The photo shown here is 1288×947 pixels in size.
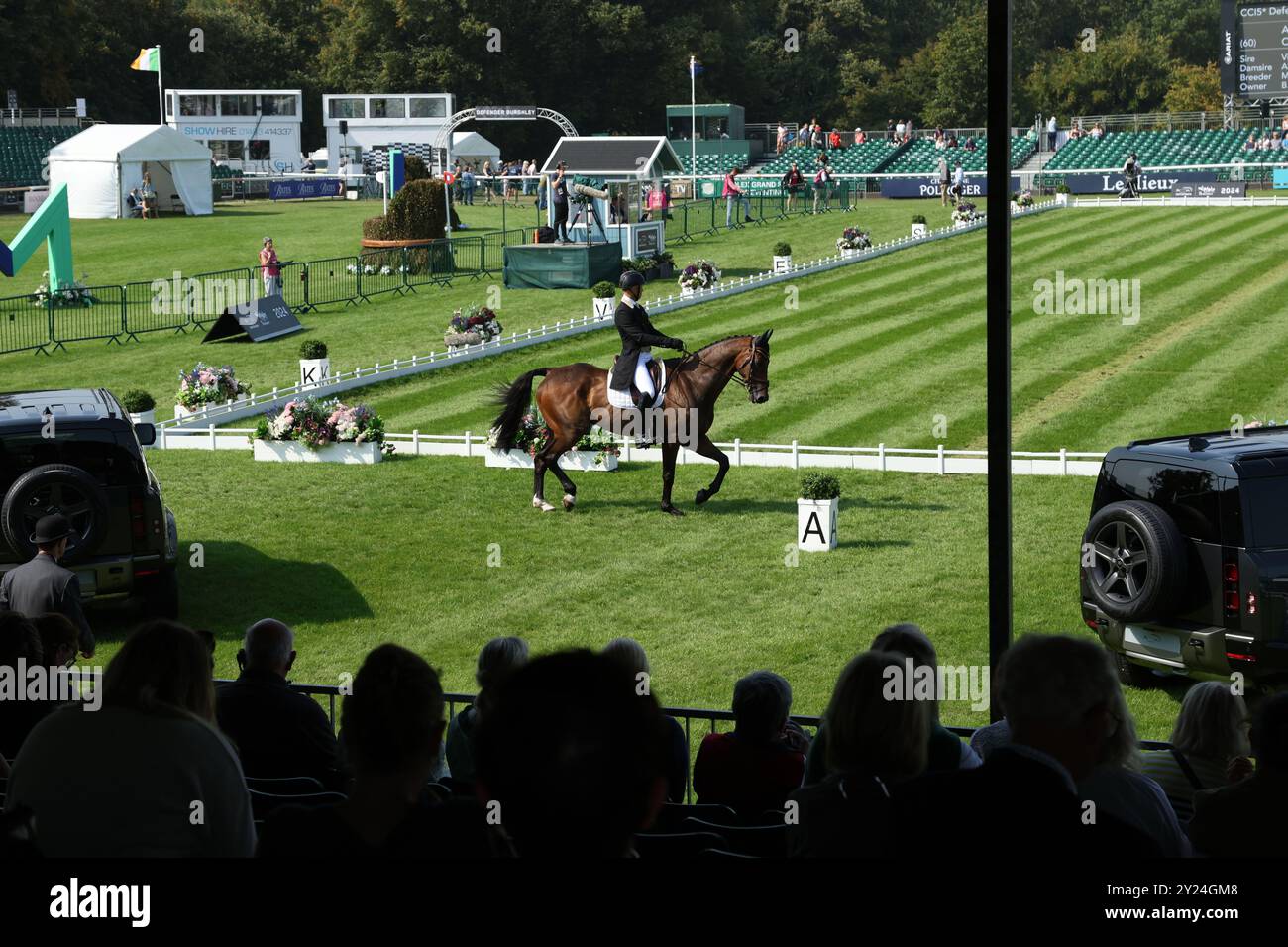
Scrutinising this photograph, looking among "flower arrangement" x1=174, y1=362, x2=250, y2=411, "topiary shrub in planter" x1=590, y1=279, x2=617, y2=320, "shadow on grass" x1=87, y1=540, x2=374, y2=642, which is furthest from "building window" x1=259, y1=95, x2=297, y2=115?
"shadow on grass" x1=87, y1=540, x2=374, y2=642

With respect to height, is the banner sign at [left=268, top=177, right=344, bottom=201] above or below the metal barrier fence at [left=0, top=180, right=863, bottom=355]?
above

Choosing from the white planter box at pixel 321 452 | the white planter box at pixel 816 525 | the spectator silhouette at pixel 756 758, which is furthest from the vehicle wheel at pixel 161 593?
the spectator silhouette at pixel 756 758

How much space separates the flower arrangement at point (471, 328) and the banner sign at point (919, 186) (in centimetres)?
3142

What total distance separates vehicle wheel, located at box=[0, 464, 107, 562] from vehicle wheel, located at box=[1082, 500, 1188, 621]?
8134mm

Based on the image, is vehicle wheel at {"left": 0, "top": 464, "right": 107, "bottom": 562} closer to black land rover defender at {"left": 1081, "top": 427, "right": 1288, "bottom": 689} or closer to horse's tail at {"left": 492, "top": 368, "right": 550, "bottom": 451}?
horse's tail at {"left": 492, "top": 368, "right": 550, "bottom": 451}

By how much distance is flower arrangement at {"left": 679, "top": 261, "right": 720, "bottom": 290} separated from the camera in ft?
127

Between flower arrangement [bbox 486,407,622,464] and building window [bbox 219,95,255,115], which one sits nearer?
flower arrangement [bbox 486,407,622,464]

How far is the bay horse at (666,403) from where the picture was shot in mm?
19375

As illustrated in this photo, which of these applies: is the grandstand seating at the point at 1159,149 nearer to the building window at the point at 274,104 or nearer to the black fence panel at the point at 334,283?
the black fence panel at the point at 334,283

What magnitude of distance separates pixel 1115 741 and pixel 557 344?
94.5ft

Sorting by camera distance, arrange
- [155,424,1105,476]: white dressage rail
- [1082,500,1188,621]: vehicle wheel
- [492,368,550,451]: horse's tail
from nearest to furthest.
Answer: [1082,500,1188,621]: vehicle wheel → [492,368,550,451]: horse's tail → [155,424,1105,476]: white dressage rail

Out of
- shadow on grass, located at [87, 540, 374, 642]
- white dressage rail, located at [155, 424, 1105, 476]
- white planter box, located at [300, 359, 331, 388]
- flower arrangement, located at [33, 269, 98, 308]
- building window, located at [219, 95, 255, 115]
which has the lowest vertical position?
shadow on grass, located at [87, 540, 374, 642]

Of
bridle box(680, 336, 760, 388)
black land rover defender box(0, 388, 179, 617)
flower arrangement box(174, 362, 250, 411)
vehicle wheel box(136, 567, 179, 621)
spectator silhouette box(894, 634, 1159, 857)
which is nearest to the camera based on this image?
spectator silhouette box(894, 634, 1159, 857)
